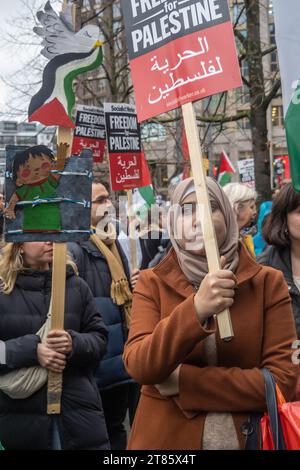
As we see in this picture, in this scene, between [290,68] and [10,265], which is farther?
[10,265]

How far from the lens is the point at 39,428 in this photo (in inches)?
134

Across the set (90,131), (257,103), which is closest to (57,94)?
(90,131)

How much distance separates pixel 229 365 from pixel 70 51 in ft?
8.01

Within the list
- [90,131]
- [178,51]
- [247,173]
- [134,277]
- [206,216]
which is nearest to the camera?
[206,216]

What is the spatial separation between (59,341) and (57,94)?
147cm

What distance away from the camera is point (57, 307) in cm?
341

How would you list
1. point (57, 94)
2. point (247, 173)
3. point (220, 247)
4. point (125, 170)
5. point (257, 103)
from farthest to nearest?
point (247, 173), point (257, 103), point (125, 170), point (57, 94), point (220, 247)

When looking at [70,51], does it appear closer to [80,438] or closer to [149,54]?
[149,54]

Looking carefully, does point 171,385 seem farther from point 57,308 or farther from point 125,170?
point 125,170

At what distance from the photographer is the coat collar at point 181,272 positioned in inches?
97.7

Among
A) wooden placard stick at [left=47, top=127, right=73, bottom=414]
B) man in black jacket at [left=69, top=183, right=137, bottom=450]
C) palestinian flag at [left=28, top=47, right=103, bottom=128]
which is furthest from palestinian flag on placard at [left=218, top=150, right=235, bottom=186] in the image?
wooden placard stick at [left=47, top=127, right=73, bottom=414]

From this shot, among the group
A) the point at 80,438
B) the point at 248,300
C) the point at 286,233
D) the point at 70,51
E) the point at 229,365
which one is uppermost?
the point at 70,51

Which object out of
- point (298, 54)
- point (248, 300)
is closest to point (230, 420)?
point (248, 300)

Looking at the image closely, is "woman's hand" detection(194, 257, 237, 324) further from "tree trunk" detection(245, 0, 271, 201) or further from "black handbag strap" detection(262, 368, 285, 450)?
"tree trunk" detection(245, 0, 271, 201)
